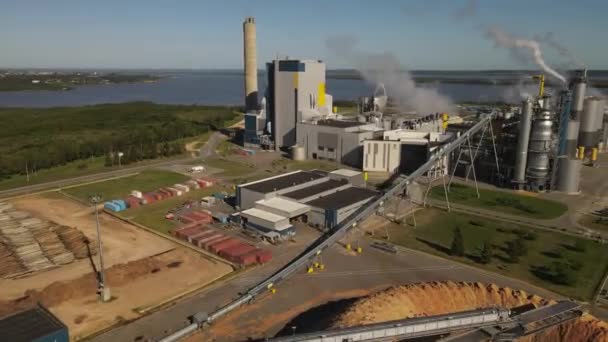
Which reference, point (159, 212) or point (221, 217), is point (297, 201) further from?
point (159, 212)

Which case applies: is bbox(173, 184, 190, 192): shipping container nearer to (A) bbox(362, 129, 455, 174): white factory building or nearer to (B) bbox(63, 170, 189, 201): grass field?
(B) bbox(63, 170, 189, 201): grass field

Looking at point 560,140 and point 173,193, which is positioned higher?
point 560,140

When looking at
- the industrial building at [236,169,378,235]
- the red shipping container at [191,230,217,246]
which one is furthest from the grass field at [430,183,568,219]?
the red shipping container at [191,230,217,246]

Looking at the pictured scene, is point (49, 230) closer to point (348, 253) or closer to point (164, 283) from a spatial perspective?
point (164, 283)

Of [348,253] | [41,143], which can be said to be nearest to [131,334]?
[348,253]

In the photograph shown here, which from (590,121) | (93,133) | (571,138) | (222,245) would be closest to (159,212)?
(222,245)

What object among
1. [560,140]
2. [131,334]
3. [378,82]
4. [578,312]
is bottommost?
[131,334]
